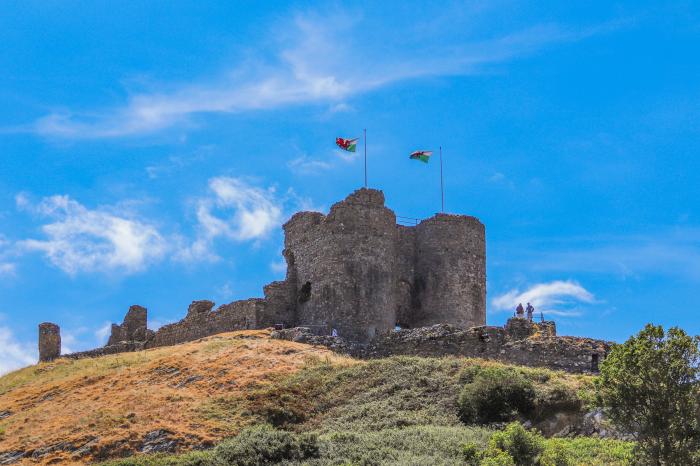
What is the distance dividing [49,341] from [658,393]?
36.4 meters

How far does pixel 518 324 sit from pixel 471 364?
3.58m

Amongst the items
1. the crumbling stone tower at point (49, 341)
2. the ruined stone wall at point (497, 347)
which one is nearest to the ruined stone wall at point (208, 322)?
the crumbling stone tower at point (49, 341)

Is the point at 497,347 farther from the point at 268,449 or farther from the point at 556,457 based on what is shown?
the point at 556,457

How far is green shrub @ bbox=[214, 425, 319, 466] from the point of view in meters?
24.5

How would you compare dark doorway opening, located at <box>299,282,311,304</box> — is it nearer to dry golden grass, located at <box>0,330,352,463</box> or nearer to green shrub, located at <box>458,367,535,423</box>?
dry golden grass, located at <box>0,330,352,463</box>

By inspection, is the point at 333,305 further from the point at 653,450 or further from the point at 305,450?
the point at 653,450

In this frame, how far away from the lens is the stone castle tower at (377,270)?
40406mm

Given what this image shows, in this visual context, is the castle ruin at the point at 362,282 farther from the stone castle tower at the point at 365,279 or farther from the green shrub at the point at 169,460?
the green shrub at the point at 169,460

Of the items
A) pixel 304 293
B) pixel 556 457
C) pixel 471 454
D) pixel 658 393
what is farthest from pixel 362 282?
pixel 658 393

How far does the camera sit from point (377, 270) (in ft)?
135

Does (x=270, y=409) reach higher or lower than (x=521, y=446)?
higher

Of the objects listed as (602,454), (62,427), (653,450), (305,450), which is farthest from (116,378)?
(653,450)

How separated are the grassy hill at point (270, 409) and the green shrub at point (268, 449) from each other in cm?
6

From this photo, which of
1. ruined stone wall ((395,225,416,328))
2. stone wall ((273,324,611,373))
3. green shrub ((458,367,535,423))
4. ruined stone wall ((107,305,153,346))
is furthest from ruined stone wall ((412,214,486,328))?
green shrub ((458,367,535,423))
